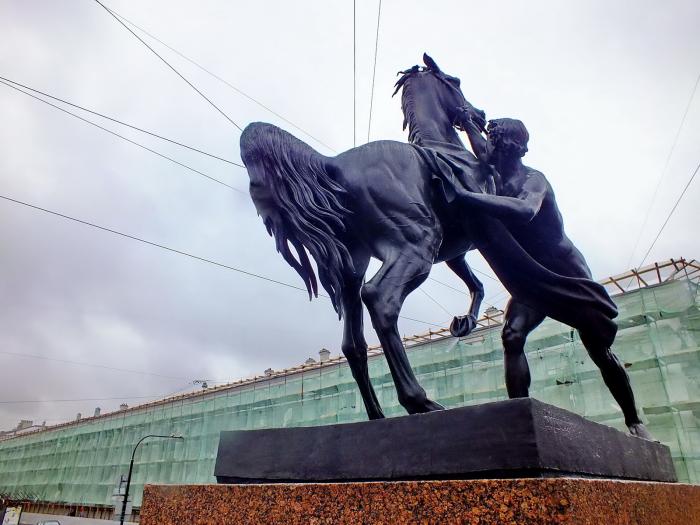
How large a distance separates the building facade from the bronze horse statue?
563 inches

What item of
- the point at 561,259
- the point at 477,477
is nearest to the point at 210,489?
the point at 477,477

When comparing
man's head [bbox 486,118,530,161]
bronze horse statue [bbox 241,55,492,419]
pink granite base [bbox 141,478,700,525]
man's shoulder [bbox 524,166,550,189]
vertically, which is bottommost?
pink granite base [bbox 141,478,700,525]

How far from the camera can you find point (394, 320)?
122 inches

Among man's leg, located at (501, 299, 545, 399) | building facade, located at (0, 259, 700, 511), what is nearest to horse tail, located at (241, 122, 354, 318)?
man's leg, located at (501, 299, 545, 399)

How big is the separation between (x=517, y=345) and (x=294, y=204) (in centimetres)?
200

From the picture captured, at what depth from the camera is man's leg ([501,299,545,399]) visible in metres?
3.94

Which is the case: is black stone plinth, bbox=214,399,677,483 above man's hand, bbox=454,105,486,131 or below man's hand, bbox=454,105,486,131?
below

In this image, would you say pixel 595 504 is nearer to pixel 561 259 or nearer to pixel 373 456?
pixel 373 456

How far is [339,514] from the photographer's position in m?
2.26

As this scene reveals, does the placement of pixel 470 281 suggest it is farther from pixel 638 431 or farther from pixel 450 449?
pixel 450 449

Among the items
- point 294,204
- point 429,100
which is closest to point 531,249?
point 429,100

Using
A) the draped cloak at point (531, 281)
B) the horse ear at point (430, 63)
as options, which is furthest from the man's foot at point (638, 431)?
the horse ear at point (430, 63)

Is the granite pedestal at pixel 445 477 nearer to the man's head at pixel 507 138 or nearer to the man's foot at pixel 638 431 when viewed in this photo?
the man's foot at pixel 638 431

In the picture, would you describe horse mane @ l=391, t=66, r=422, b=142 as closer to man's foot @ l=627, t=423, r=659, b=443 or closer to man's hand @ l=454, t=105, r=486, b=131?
man's hand @ l=454, t=105, r=486, b=131
